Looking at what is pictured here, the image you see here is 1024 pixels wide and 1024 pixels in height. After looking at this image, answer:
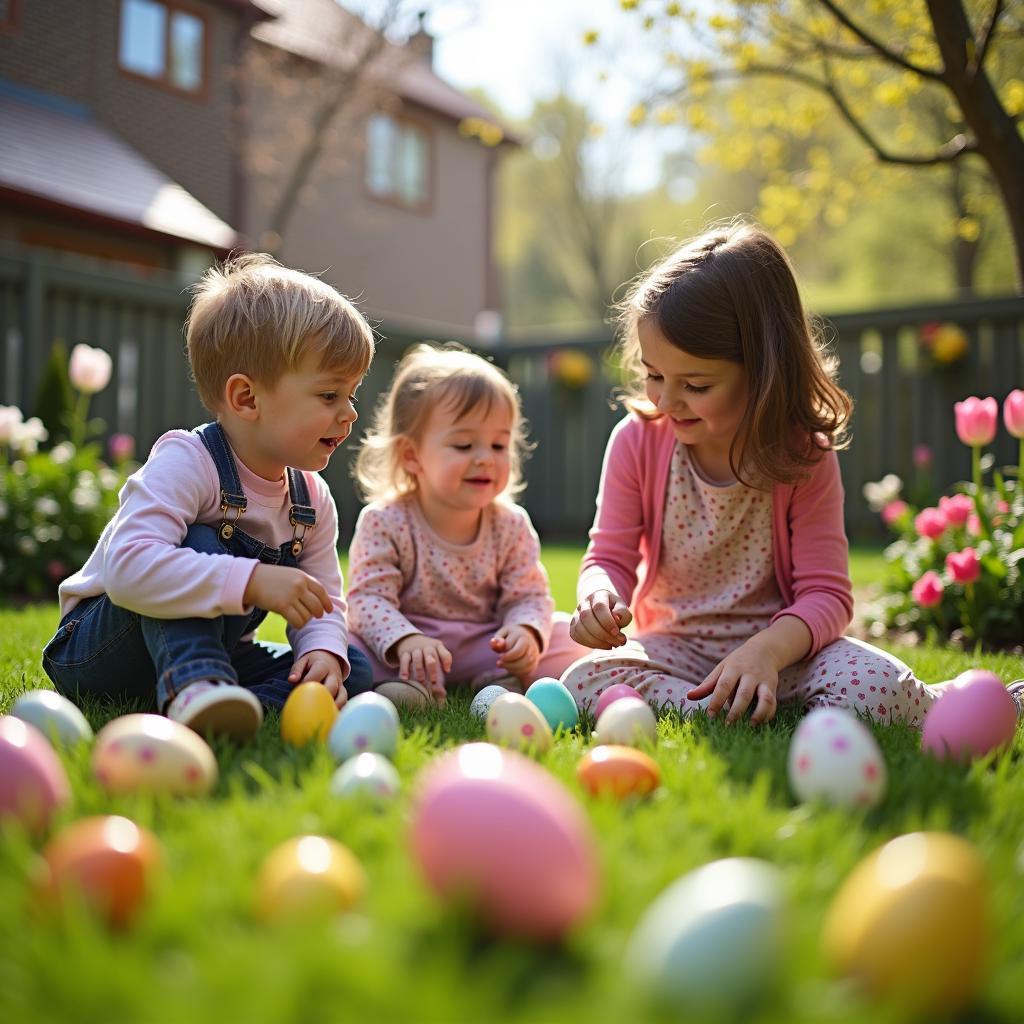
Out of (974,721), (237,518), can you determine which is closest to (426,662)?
(237,518)

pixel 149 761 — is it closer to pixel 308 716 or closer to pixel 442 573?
pixel 308 716

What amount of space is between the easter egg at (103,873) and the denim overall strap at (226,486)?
1305 millimetres

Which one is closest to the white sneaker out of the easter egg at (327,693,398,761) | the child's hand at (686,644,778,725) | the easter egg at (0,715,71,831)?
the easter egg at (327,693,398,761)

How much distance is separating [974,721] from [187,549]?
1.59 m

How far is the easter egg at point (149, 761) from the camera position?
1.50m

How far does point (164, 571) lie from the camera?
212 centimetres

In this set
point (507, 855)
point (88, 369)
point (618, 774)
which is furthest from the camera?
point (88, 369)

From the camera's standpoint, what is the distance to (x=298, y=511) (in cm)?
260

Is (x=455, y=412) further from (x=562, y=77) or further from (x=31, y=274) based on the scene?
(x=562, y=77)

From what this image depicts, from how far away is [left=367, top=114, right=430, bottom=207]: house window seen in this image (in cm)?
1538

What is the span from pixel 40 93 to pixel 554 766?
11.6 meters

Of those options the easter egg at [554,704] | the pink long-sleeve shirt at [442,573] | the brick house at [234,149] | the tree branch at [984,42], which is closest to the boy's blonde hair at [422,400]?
the pink long-sleeve shirt at [442,573]

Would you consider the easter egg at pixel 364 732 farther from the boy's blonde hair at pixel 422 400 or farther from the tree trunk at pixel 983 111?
the tree trunk at pixel 983 111

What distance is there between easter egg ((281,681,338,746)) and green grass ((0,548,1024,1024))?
0.26 ft
